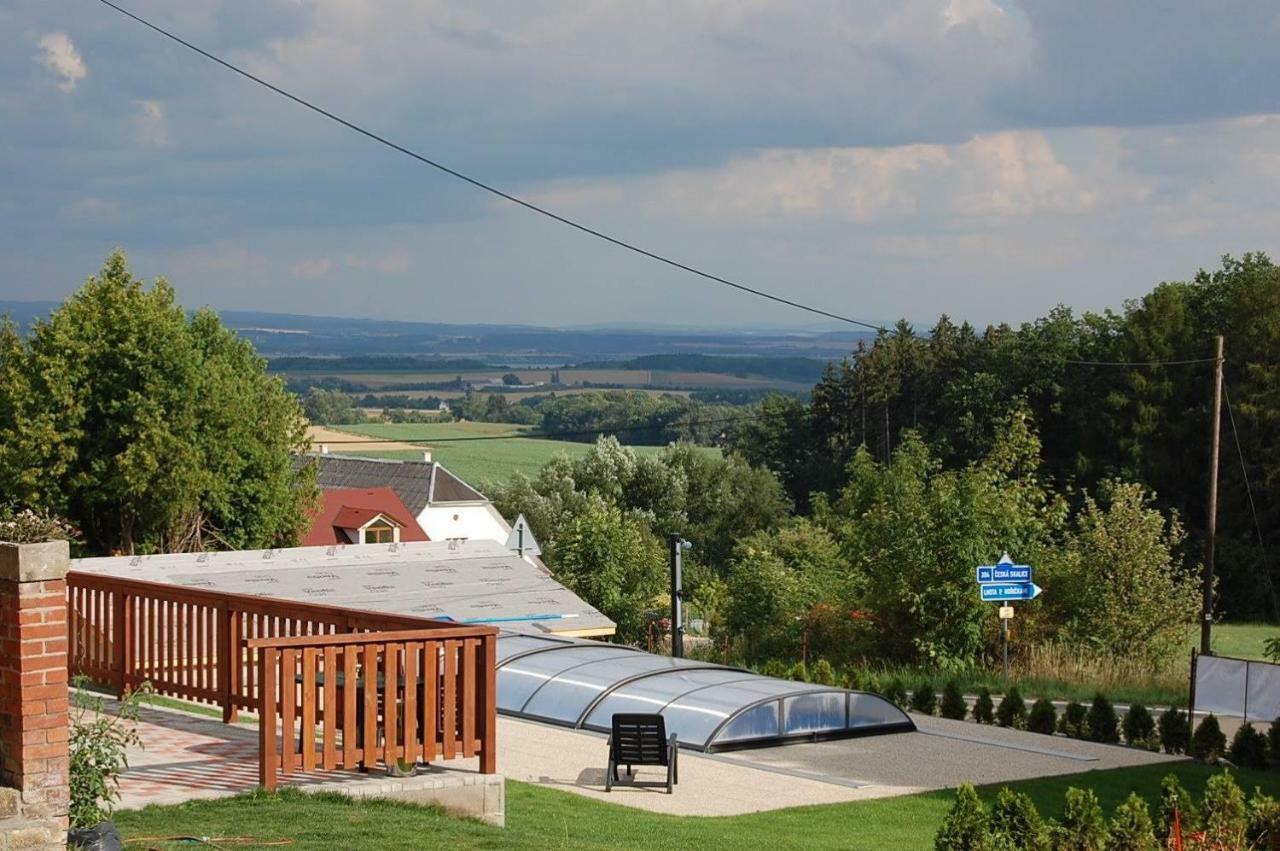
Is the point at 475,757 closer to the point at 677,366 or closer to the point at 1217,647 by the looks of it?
the point at 1217,647

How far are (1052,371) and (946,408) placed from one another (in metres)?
7.31

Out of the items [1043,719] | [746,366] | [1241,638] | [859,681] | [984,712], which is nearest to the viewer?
[1043,719]

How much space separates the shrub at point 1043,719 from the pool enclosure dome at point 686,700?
3.13 metres

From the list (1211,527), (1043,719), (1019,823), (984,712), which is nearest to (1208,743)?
(1043,719)

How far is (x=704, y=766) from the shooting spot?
612 inches

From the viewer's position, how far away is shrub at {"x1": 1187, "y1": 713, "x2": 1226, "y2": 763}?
1983 centimetres

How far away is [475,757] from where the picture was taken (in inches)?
Answer: 385

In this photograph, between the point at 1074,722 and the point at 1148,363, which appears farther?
the point at 1148,363

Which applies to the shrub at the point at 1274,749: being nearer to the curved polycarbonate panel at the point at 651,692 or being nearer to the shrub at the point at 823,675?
the curved polycarbonate panel at the point at 651,692

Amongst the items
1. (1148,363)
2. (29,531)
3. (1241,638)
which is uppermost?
(1148,363)

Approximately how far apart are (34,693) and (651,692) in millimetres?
11590

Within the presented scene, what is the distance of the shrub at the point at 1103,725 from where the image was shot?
21.2 meters

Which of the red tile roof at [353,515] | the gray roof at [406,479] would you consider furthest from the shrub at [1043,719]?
the gray roof at [406,479]

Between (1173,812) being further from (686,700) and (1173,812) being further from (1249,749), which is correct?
(1249,749)
